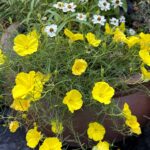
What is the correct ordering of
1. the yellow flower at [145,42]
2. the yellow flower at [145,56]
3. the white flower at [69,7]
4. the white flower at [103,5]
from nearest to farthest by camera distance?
the yellow flower at [145,56], the yellow flower at [145,42], the white flower at [69,7], the white flower at [103,5]

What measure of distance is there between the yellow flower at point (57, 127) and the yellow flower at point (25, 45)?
1.04 ft

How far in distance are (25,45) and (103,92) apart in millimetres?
390

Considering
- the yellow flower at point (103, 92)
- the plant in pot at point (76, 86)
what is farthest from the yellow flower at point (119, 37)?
the yellow flower at point (103, 92)

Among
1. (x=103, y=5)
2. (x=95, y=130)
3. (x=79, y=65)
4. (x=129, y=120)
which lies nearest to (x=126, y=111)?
(x=129, y=120)

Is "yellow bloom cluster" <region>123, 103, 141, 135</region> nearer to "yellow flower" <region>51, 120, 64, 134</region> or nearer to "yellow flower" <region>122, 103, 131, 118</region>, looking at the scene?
"yellow flower" <region>122, 103, 131, 118</region>

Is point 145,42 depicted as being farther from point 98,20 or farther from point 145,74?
point 98,20

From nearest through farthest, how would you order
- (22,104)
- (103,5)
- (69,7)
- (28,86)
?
(28,86), (22,104), (69,7), (103,5)

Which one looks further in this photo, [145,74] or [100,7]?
[100,7]

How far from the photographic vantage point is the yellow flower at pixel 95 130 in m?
1.99

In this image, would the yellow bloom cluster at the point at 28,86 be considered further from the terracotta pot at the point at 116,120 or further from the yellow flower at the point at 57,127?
the terracotta pot at the point at 116,120

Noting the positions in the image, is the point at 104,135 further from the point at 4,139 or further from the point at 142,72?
the point at 4,139

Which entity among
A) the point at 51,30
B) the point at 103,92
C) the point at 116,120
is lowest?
the point at 116,120

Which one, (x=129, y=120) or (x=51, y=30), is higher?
(x=51, y=30)

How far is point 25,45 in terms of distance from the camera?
199 cm
